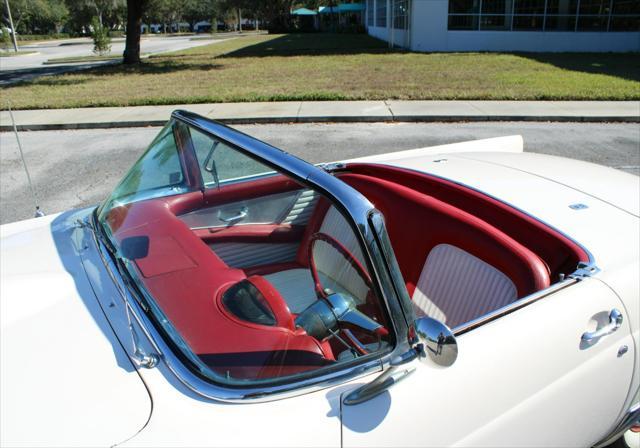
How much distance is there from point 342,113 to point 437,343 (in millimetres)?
8441

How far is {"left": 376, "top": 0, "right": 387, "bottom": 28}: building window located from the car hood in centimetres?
3143

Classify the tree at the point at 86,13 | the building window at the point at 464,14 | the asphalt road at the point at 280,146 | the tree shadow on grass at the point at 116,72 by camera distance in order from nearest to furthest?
the asphalt road at the point at 280,146 → the tree shadow on grass at the point at 116,72 → the building window at the point at 464,14 → the tree at the point at 86,13

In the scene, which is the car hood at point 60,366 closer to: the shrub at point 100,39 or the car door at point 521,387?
the car door at point 521,387

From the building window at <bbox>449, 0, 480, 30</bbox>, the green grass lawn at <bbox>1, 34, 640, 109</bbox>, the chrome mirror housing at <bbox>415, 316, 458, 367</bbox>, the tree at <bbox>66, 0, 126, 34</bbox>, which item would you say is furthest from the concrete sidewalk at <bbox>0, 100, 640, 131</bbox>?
Answer: the tree at <bbox>66, 0, 126, 34</bbox>

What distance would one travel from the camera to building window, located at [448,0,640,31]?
2058cm

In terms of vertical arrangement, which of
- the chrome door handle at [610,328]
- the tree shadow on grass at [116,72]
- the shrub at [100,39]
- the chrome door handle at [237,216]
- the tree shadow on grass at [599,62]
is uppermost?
the shrub at [100,39]

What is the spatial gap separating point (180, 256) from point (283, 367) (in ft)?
1.99

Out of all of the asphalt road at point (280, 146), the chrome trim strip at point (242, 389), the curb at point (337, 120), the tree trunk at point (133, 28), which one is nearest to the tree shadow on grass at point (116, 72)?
the tree trunk at point (133, 28)

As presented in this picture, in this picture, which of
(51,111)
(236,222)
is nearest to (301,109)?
(51,111)

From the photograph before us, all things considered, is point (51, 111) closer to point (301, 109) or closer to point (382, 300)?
point (301, 109)

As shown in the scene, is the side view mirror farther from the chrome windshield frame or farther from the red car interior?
the red car interior

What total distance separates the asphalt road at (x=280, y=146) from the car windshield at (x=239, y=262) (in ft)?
11.6

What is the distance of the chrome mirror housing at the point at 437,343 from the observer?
1242 millimetres

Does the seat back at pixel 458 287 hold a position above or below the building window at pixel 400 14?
below
